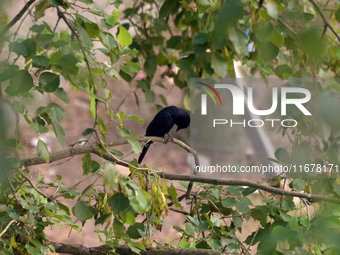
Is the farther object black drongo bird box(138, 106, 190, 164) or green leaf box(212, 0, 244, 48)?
black drongo bird box(138, 106, 190, 164)

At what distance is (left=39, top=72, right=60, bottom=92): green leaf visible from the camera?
2.96ft

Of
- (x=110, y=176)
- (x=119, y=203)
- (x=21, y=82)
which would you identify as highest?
(x=21, y=82)

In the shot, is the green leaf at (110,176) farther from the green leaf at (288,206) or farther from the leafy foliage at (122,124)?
the green leaf at (288,206)

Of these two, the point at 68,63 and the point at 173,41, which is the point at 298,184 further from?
the point at 173,41

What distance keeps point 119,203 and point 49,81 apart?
0.35 metres

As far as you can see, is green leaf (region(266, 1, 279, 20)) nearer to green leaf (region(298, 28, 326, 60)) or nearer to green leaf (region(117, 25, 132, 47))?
green leaf (region(117, 25, 132, 47))

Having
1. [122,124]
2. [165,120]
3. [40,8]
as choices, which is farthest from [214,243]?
[165,120]

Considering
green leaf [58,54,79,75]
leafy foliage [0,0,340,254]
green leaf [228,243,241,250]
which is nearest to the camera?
leafy foliage [0,0,340,254]

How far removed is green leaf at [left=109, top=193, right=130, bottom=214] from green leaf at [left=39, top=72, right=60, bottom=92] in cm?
32

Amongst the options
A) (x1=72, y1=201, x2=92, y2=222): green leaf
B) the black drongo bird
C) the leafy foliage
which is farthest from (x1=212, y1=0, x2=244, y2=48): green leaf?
the black drongo bird

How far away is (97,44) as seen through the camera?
435 centimetres

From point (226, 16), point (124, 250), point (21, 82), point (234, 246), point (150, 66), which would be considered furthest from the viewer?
point (150, 66)

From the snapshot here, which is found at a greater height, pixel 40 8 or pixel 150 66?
pixel 40 8

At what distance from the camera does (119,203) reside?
0.96 m
